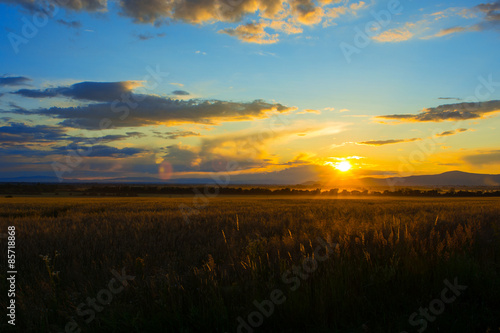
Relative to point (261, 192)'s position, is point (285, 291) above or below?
above

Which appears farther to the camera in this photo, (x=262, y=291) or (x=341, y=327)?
(x=262, y=291)

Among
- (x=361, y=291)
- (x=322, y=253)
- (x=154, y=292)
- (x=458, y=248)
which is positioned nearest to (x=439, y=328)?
(x=361, y=291)

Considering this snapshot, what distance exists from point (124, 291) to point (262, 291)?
2002 mm

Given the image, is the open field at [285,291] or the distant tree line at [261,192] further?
the distant tree line at [261,192]

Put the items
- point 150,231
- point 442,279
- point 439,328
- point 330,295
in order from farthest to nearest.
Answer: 1. point 150,231
2. point 442,279
3. point 330,295
4. point 439,328

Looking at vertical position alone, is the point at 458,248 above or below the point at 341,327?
above

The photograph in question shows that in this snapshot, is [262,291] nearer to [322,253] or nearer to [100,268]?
[322,253]

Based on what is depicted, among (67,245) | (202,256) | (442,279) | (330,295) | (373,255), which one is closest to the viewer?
(330,295)

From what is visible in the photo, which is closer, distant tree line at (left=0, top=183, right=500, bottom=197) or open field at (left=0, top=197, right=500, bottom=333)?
open field at (left=0, top=197, right=500, bottom=333)

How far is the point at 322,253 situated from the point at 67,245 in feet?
18.8

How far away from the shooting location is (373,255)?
18.3 ft

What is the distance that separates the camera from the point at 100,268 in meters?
6.21

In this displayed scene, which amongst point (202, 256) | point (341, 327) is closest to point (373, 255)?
point (341, 327)

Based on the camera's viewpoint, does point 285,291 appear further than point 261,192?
No
